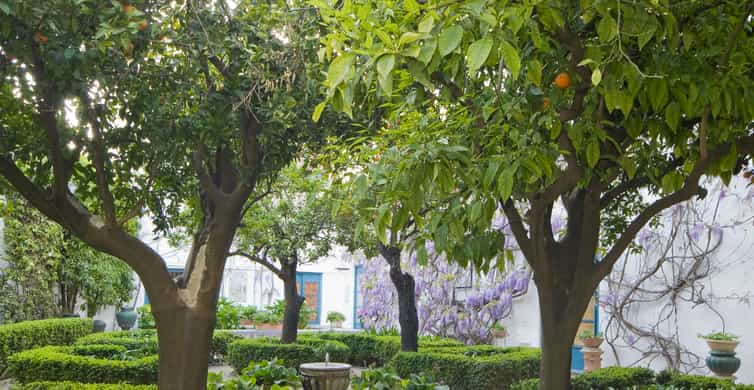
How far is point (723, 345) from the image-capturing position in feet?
28.1

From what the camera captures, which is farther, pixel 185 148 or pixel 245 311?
pixel 245 311

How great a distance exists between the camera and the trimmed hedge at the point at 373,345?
1209cm

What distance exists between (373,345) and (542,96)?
10833 millimetres

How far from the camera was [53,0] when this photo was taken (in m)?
3.64

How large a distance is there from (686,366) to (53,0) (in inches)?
363

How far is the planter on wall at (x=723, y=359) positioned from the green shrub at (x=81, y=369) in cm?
673

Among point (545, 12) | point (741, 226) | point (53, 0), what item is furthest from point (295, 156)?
point (741, 226)

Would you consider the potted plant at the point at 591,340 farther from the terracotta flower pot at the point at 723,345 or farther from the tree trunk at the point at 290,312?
the tree trunk at the point at 290,312

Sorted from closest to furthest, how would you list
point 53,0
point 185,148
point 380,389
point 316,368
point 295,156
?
point 53,0 → point 185,148 → point 295,156 → point 380,389 → point 316,368

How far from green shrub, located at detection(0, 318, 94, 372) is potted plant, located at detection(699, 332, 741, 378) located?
370 inches

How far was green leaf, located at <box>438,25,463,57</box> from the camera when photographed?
1706mm

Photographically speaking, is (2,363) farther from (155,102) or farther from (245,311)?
(245,311)

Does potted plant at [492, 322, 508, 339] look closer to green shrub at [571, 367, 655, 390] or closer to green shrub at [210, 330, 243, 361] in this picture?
green shrub at [210, 330, 243, 361]

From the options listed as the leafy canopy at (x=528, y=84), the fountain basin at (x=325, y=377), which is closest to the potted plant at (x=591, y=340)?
the fountain basin at (x=325, y=377)
